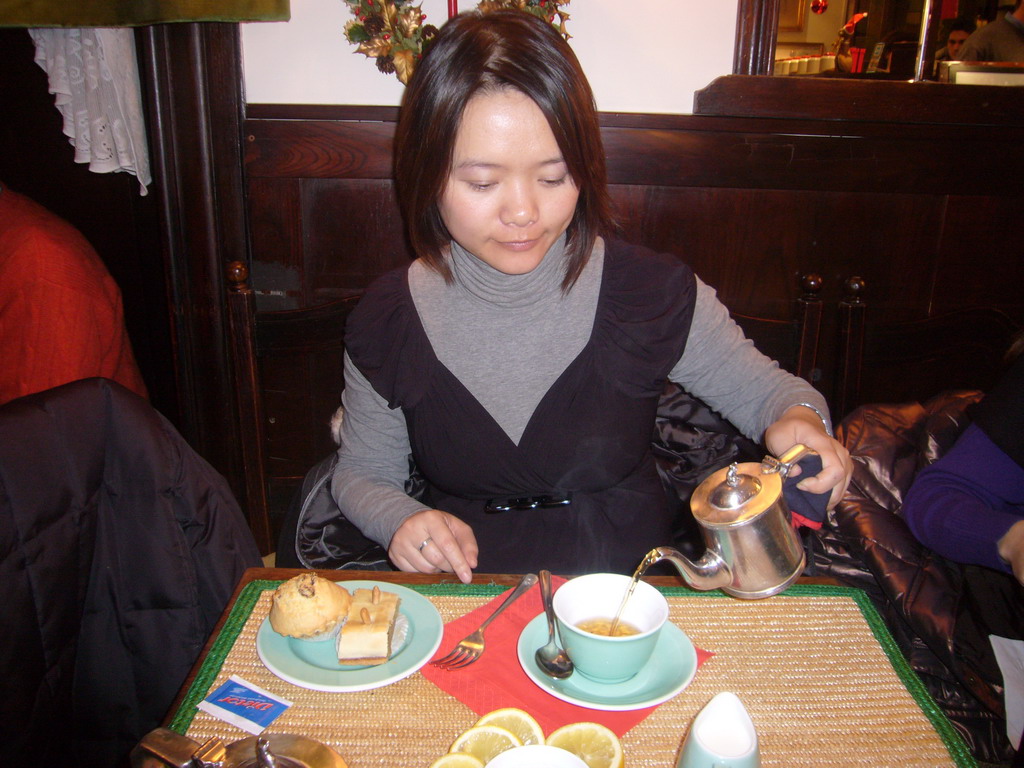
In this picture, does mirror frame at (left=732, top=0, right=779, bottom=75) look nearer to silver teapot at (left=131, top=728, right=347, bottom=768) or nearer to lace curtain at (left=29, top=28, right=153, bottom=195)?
lace curtain at (left=29, top=28, right=153, bottom=195)

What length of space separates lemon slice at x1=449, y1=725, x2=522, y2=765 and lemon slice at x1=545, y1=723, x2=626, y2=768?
40 mm

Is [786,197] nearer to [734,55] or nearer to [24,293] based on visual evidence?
[734,55]

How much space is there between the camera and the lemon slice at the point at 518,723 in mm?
727

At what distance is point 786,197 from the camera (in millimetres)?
2207

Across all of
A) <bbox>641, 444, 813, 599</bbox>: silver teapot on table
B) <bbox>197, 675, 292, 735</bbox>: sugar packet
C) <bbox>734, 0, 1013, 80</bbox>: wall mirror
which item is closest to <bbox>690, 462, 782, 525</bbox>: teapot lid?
<bbox>641, 444, 813, 599</bbox>: silver teapot on table

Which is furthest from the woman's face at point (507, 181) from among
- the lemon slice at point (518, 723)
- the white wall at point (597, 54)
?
the white wall at point (597, 54)

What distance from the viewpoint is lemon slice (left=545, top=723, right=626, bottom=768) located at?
69 cm

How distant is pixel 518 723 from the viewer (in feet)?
2.42

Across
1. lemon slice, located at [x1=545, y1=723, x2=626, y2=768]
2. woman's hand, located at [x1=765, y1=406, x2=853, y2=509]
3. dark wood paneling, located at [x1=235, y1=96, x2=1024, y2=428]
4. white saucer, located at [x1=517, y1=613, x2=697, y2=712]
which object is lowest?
white saucer, located at [x1=517, y1=613, x2=697, y2=712]

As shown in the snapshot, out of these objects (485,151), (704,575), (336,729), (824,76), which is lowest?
(336,729)

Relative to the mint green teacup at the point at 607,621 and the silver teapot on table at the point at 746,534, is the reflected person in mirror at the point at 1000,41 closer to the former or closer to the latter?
the silver teapot on table at the point at 746,534

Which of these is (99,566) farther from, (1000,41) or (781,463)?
(1000,41)

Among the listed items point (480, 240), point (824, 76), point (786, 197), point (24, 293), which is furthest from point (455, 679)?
point (824, 76)

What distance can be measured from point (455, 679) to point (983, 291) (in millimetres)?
2210
